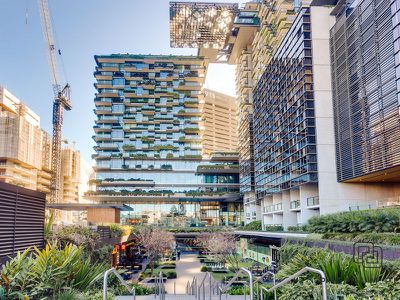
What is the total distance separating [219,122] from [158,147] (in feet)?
223

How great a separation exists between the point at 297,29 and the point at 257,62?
23.6 meters

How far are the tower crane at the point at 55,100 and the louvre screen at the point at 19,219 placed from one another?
4298 inches

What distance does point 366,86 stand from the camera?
3275cm

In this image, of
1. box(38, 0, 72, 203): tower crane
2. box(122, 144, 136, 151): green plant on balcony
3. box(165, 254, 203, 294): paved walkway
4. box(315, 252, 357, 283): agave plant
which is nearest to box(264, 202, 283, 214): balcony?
box(165, 254, 203, 294): paved walkway

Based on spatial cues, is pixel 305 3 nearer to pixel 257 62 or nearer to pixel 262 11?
pixel 262 11

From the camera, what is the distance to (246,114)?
7388cm

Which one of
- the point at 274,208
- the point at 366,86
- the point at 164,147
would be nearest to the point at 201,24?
the point at 164,147

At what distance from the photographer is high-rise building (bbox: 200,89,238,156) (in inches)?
6048

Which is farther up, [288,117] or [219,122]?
[219,122]

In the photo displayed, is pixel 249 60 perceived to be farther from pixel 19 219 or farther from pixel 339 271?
pixel 339 271

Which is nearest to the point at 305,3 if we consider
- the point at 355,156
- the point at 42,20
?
the point at 355,156

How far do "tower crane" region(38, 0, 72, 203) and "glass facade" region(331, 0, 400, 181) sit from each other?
100255 millimetres

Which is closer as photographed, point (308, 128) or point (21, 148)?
point (308, 128)

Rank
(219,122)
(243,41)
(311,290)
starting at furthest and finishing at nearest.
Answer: (219,122), (243,41), (311,290)
